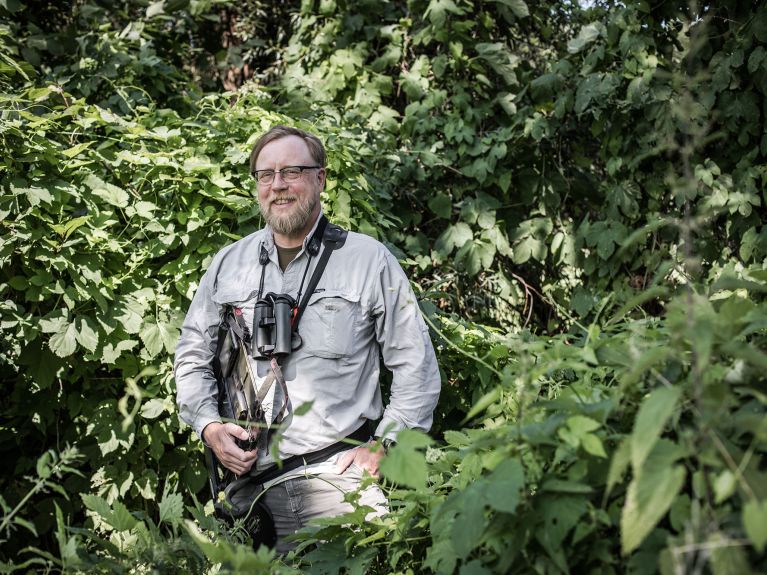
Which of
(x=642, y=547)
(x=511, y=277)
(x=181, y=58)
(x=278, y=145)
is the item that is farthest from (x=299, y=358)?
(x=181, y=58)

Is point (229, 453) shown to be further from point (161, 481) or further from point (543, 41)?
point (543, 41)

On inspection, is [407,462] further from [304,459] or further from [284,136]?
[284,136]

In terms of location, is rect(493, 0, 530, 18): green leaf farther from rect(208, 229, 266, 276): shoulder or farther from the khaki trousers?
the khaki trousers

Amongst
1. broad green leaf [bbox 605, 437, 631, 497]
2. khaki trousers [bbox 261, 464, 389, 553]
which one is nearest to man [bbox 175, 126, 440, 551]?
khaki trousers [bbox 261, 464, 389, 553]

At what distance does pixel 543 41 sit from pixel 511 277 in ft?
5.51

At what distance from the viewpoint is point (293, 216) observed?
250 cm

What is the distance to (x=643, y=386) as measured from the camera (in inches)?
44.4

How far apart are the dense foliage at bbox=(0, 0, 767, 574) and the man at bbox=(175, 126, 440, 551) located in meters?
0.21

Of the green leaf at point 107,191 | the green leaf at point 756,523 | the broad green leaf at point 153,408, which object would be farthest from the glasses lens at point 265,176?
the green leaf at point 756,523

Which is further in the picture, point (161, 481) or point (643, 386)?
point (161, 481)

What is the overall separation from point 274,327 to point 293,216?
384 mm

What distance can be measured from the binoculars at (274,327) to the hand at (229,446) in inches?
9.3

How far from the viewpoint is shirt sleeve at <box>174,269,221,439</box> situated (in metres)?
2.48

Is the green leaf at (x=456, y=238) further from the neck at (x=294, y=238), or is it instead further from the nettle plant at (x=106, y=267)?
the neck at (x=294, y=238)
